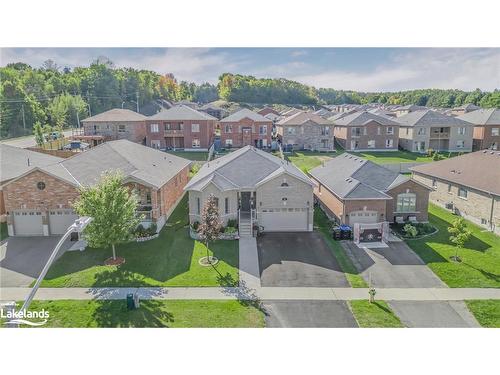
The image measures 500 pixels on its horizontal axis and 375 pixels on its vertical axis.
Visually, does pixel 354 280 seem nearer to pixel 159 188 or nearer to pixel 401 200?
pixel 401 200

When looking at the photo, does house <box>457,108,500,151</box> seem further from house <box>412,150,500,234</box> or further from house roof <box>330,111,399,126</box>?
house <box>412,150,500,234</box>

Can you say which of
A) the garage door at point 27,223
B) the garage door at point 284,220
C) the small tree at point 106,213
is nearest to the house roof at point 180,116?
the garage door at point 284,220

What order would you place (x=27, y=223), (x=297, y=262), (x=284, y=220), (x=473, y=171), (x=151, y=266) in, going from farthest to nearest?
(x=473, y=171) < (x=284, y=220) < (x=27, y=223) < (x=297, y=262) < (x=151, y=266)

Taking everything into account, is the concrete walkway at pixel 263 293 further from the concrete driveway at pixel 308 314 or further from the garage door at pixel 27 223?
the garage door at pixel 27 223

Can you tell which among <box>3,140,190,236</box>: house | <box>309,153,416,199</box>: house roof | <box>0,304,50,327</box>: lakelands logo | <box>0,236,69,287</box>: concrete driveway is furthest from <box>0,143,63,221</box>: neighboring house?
<box>309,153,416,199</box>: house roof

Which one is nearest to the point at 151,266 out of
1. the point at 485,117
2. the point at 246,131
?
the point at 246,131

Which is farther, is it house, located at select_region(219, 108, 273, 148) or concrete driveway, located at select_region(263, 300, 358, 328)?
house, located at select_region(219, 108, 273, 148)

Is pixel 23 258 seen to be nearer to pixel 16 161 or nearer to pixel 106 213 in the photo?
pixel 106 213
